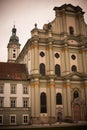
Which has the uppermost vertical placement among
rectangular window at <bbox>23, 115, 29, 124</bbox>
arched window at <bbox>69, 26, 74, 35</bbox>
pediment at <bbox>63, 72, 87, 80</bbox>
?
arched window at <bbox>69, 26, 74, 35</bbox>

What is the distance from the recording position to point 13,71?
20.9 m

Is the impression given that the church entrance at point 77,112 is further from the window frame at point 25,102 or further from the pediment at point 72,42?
the pediment at point 72,42

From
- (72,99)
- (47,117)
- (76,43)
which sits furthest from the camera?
(76,43)

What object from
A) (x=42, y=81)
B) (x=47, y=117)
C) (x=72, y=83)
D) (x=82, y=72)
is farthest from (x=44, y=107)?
(x=82, y=72)

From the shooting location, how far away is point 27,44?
71.6ft

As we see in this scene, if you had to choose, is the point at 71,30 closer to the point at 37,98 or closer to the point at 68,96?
the point at 68,96

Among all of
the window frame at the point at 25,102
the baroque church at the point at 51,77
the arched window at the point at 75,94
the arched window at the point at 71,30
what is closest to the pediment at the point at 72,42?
the baroque church at the point at 51,77

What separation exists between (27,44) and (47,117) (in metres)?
7.22

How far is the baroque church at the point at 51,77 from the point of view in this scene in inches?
754

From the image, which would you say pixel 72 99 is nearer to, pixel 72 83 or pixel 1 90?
pixel 72 83

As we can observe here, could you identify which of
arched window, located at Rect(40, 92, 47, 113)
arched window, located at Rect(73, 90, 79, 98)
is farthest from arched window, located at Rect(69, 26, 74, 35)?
arched window, located at Rect(40, 92, 47, 113)

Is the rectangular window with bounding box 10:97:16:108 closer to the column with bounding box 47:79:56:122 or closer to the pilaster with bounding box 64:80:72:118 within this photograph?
the column with bounding box 47:79:56:122

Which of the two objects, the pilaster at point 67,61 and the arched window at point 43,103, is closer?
the arched window at point 43,103

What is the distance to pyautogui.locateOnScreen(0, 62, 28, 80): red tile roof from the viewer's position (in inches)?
789
